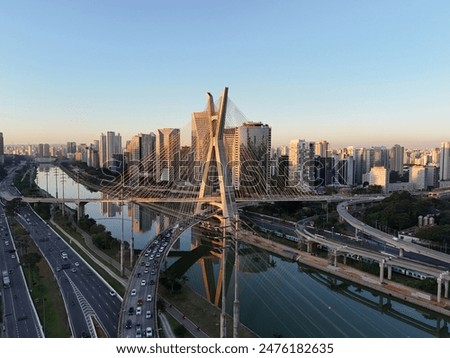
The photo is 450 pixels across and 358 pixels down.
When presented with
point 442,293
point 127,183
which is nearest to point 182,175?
point 127,183

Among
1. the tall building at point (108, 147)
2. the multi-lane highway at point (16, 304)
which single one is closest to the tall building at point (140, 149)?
the tall building at point (108, 147)

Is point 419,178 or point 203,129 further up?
point 203,129

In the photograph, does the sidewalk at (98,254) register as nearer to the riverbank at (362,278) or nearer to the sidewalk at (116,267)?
the sidewalk at (116,267)

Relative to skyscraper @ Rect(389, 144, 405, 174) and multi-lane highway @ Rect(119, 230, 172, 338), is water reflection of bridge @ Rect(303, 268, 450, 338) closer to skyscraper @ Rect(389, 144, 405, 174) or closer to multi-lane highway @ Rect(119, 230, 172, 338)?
multi-lane highway @ Rect(119, 230, 172, 338)

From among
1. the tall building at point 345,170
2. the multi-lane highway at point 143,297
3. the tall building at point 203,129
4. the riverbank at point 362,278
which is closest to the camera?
the multi-lane highway at point 143,297

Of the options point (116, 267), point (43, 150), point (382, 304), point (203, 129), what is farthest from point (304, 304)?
point (43, 150)

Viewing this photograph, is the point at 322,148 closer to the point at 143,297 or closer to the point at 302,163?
the point at 302,163

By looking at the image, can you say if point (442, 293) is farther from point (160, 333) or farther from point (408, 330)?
point (160, 333)
